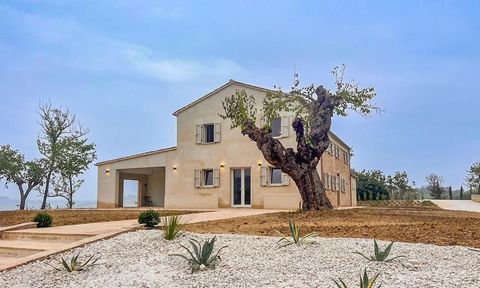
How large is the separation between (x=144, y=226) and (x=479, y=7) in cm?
1085

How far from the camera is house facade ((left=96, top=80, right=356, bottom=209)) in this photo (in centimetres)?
1947

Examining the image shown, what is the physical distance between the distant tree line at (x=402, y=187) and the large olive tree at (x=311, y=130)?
2535 cm

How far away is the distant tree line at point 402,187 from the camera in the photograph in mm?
39281

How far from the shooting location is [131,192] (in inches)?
1073

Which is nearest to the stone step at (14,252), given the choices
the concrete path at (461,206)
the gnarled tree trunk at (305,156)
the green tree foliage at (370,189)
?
the gnarled tree trunk at (305,156)

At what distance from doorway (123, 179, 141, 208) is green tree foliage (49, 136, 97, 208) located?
2934 millimetres

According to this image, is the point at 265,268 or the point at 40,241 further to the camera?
the point at 40,241

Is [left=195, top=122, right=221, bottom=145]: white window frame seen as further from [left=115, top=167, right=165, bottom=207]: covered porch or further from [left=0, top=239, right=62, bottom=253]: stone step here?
[left=0, top=239, right=62, bottom=253]: stone step

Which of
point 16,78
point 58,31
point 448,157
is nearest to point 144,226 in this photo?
point 58,31

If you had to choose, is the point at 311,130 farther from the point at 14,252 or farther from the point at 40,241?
the point at 14,252

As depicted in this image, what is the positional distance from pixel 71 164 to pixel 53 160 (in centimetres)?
108

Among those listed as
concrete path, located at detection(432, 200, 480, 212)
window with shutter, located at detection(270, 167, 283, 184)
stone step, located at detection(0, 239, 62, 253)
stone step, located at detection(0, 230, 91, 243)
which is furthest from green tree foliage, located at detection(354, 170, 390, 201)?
stone step, located at detection(0, 239, 62, 253)

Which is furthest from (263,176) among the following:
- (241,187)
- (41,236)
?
(41,236)

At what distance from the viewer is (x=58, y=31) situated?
15.3 meters
